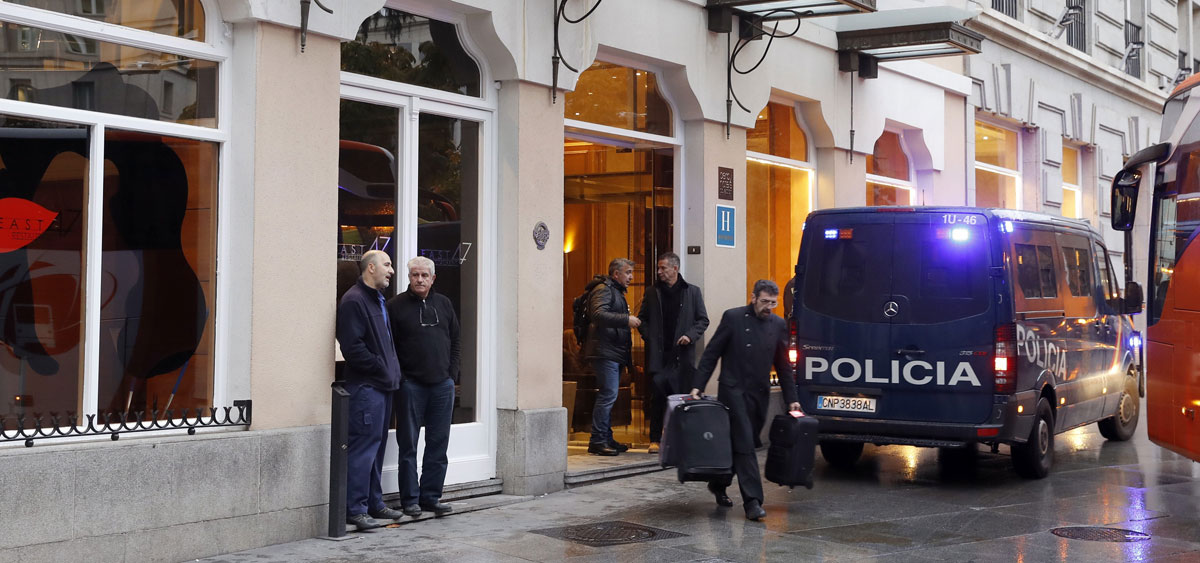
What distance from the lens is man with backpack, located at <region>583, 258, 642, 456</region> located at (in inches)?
472

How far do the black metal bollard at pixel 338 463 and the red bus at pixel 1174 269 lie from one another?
5781 mm

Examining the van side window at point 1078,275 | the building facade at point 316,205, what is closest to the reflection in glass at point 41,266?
the building facade at point 316,205

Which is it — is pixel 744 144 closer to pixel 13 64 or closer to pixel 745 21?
pixel 745 21

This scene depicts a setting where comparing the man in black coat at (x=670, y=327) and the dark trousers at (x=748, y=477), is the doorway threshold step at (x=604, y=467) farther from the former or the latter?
the dark trousers at (x=748, y=477)

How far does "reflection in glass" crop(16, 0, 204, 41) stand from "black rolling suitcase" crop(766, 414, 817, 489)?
483 cm

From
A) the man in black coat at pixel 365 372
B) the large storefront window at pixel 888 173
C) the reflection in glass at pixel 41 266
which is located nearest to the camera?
the reflection in glass at pixel 41 266

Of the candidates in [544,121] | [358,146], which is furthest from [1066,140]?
[358,146]

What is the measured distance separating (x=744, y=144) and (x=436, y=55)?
14.4 ft

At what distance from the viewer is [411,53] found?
9.95m

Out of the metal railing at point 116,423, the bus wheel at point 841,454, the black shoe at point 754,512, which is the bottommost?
the black shoe at point 754,512

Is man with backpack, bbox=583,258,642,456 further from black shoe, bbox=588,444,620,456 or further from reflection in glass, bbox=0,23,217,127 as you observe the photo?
reflection in glass, bbox=0,23,217,127

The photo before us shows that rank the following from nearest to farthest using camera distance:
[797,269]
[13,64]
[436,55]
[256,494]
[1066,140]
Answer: [13,64]
[256,494]
[436,55]
[797,269]
[1066,140]

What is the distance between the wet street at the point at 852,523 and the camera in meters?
8.02

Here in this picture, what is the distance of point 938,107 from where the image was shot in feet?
58.4
